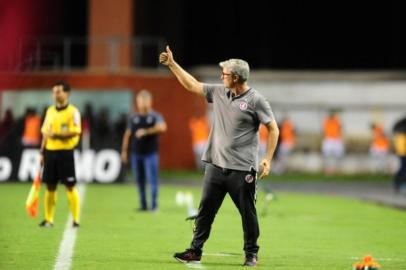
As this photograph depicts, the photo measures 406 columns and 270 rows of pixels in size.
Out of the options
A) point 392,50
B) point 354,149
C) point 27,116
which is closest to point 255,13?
point 392,50

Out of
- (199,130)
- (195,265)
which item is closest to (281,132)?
(199,130)

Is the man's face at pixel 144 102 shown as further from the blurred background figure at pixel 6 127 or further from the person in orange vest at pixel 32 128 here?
the person in orange vest at pixel 32 128

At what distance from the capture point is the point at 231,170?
1226cm

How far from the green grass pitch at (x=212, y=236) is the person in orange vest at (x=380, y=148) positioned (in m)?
15.0

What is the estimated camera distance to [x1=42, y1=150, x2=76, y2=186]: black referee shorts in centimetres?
1673

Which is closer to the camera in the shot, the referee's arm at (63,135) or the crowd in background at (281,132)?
the referee's arm at (63,135)

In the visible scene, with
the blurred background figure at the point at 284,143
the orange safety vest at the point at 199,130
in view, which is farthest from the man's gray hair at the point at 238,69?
the blurred background figure at the point at 284,143

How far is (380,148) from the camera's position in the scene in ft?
131

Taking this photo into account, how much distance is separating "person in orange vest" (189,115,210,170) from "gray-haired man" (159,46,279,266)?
27277mm

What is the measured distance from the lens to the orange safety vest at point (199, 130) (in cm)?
4006

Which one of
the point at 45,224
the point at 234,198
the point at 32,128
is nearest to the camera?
the point at 234,198

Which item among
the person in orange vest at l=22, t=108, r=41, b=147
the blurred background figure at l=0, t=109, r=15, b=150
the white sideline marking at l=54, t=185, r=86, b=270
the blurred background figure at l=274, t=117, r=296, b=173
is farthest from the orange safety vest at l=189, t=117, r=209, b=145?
the white sideline marking at l=54, t=185, r=86, b=270

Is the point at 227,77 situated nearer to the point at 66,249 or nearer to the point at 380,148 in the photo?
the point at 66,249

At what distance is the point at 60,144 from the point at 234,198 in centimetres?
516
